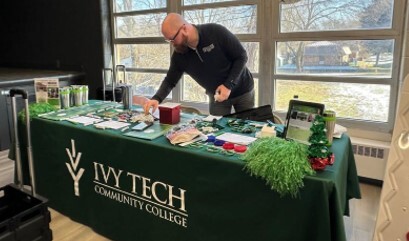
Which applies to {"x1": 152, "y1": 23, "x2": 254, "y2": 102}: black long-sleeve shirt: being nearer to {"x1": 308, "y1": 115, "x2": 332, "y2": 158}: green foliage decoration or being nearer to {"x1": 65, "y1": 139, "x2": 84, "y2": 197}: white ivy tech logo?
{"x1": 65, "y1": 139, "x2": 84, "y2": 197}: white ivy tech logo

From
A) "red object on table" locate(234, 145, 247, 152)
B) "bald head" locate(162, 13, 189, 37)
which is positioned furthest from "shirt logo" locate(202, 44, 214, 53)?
"red object on table" locate(234, 145, 247, 152)

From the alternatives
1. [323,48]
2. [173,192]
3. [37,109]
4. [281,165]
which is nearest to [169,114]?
[173,192]

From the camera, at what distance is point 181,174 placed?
4.82ft

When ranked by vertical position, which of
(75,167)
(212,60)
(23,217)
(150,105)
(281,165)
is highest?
(212,60)

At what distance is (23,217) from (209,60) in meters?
1.48

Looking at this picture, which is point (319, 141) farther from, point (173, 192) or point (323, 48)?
point (323, 48)

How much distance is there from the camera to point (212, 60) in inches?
86.7

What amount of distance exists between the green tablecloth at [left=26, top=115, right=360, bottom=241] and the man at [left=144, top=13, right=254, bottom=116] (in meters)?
0.50

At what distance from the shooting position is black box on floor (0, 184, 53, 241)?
63.7 inches

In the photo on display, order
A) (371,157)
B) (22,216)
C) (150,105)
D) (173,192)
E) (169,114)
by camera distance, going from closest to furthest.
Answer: (173,192)
(22,216)
(169,114)
(150,105)
(371,157)

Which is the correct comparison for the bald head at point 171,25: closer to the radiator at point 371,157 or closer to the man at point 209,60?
the man at point 209,60

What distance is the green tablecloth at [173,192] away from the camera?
119 cm

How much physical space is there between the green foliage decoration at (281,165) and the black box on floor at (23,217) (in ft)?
4.09

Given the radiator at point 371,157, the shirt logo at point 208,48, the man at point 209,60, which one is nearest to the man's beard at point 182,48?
the man at point 209,60
